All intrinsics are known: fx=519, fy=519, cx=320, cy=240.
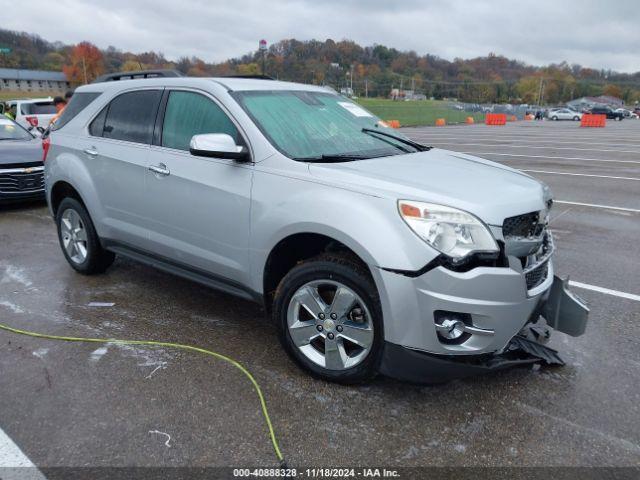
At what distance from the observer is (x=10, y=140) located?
29.0 ft

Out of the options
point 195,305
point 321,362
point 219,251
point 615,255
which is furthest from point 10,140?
point 615,255

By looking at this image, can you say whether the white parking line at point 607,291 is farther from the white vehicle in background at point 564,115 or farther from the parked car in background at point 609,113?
the parked car in background at point 609,113

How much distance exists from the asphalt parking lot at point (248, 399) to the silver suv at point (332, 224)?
0.25 meters

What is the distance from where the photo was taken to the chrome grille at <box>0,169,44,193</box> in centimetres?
782

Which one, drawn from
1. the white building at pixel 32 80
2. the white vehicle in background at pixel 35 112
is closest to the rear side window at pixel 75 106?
the white vehicle in background at pixel 35 112

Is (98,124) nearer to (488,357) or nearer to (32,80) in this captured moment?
(488,357)

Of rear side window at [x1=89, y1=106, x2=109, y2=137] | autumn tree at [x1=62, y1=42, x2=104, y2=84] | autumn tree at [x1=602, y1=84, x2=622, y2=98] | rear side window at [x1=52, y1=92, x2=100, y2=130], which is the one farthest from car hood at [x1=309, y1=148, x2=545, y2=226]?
autumn tree at [x1=602, y1=84, x2=622, y2=98]

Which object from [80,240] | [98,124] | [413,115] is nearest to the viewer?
[98,124]

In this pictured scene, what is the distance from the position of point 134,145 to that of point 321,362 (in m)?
2.31

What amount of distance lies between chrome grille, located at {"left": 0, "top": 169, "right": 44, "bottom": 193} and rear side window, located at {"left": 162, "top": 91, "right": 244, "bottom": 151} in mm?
5231

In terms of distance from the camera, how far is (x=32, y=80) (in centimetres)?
11244

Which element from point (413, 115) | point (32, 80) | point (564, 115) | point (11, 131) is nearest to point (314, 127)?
point (11, 131)

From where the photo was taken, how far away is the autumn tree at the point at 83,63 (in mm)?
104550

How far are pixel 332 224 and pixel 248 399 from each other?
1116mm
